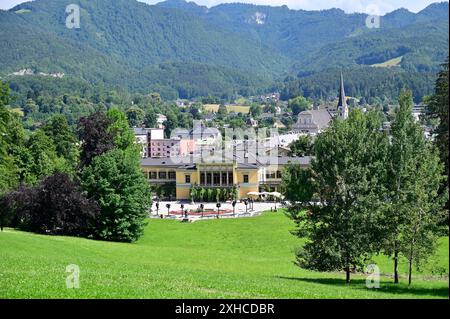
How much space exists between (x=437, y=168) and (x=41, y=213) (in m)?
25.4

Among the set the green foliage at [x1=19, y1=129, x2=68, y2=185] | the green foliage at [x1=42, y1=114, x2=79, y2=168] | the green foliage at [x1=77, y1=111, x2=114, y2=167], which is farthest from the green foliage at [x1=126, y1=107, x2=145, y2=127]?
the green foliage at [x1=77, y1=111, x2=114, y2=167]

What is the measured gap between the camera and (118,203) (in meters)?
42.4

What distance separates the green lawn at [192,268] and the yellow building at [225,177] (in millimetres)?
17625

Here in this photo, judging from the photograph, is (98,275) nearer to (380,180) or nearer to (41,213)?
(380,180)

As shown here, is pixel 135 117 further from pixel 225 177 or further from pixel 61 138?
pixel 225 177

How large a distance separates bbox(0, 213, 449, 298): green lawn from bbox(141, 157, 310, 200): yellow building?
17.6 meters

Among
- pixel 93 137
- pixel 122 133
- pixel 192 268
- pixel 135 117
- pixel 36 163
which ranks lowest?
pixel 192 268

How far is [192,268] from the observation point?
28328 mm

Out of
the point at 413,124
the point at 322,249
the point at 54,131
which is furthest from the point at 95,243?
the point at 54,131

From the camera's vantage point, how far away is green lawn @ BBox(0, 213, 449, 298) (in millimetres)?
17438

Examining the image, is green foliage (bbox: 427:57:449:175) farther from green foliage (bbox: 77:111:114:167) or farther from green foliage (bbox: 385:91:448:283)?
green foliage (bbox: 77:111:114:167)

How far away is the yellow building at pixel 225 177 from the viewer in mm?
72625

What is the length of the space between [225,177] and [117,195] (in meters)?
30.9

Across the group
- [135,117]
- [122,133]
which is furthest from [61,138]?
[135,117]
